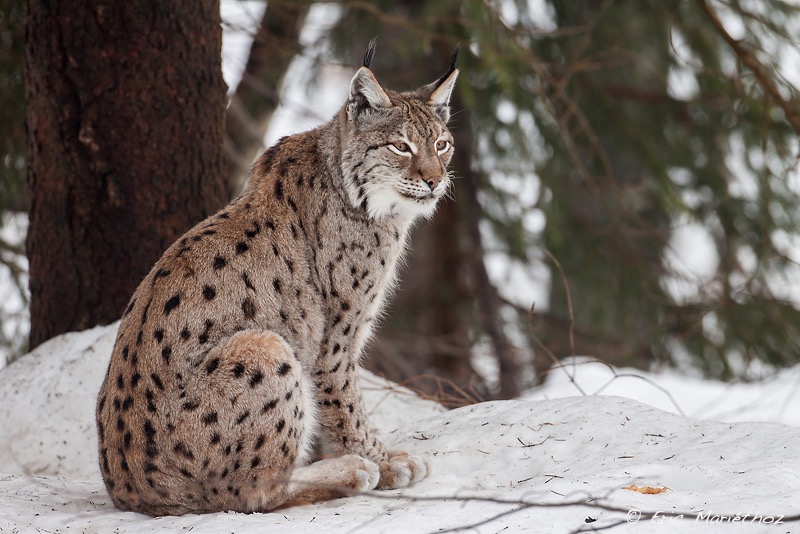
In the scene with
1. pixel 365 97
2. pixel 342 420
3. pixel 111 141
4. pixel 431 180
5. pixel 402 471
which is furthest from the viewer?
pixel 111 141

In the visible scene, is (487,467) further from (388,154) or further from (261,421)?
(388,154)

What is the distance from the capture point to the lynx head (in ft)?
16.5

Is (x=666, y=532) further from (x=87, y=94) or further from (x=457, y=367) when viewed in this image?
(x=457, y=367)

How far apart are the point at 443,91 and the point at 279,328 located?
65.5 inches

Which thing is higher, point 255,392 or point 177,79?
point 177,79

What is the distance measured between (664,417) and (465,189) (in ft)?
15.9

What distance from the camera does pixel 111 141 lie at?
577 cm

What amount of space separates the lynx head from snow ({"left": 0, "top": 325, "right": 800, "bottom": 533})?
49.0 inches

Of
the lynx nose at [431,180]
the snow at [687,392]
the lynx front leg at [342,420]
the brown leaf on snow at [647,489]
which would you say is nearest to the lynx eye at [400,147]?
the lynx nose at [431,180]

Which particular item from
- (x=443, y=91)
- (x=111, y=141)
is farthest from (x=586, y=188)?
(x=111, y=141)

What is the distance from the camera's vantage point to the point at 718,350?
9500 millimetres

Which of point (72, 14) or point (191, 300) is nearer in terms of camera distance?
point (191, 300)

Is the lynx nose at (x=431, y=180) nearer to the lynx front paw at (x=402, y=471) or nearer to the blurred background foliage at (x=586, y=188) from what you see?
the lynx front paw at (x=402, y=471)

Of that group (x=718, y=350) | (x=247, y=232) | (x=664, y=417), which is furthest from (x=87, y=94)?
(x=718, y=350)
